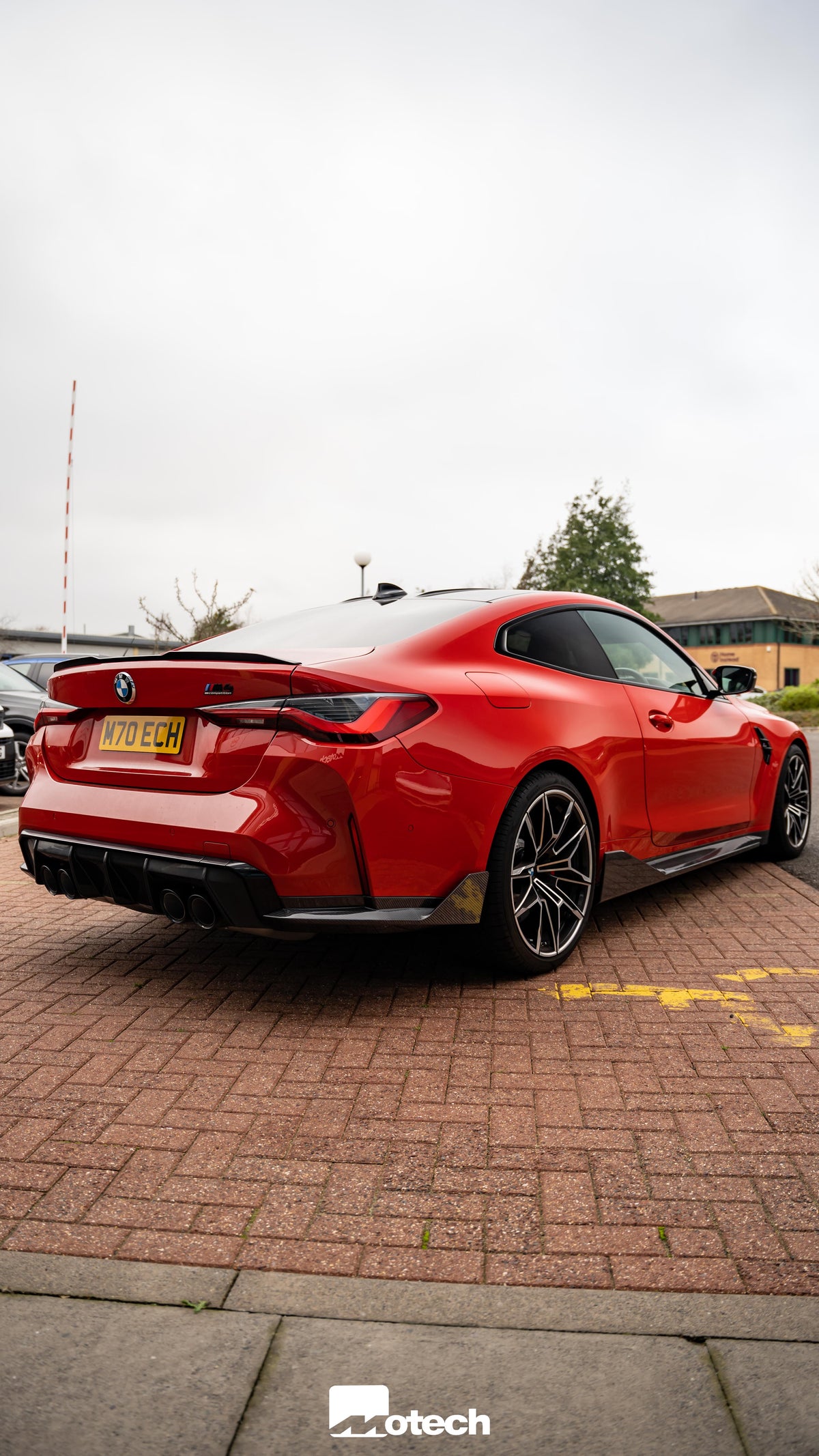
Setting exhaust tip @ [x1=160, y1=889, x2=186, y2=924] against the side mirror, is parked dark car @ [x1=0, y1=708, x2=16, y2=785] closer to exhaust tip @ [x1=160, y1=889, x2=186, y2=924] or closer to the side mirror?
the side mirror

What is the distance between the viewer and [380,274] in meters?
16.1

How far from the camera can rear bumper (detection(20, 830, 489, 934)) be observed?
3242 millimetres

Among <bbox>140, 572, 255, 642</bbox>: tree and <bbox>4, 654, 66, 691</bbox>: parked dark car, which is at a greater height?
<bbox>140, 572, 255, 642</bbox>: tree

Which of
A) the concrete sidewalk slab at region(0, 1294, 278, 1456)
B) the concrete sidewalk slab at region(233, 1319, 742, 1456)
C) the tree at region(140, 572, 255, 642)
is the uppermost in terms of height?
the tree at region(140, 572, 255, 642)

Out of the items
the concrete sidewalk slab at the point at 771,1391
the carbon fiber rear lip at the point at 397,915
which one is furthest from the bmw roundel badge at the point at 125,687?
the concrete sidewalk slab at the point at 771,1391

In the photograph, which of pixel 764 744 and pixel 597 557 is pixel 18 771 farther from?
pixel 597 557

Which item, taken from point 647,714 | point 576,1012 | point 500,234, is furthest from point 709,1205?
point 500,234

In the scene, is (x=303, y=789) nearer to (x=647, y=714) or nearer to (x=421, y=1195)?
(x=421, y=1195)

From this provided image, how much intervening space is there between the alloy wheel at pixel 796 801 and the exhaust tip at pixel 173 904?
425 cm

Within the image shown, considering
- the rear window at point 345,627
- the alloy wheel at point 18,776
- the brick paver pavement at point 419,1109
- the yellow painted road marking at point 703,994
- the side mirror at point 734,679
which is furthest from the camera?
the alloy wheel at point 18,776

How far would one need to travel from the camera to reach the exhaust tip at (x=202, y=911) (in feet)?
10.9

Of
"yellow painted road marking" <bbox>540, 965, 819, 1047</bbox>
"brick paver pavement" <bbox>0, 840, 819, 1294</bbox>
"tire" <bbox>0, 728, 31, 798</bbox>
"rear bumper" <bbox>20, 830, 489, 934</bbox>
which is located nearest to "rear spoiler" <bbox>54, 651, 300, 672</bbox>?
"rear bumper" <bbox>20, 830, 489, 934</bbox>

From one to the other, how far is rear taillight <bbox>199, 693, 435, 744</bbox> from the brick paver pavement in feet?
3.28

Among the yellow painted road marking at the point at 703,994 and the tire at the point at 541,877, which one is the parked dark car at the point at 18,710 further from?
the yellow painted road marking at the point at 703,994
